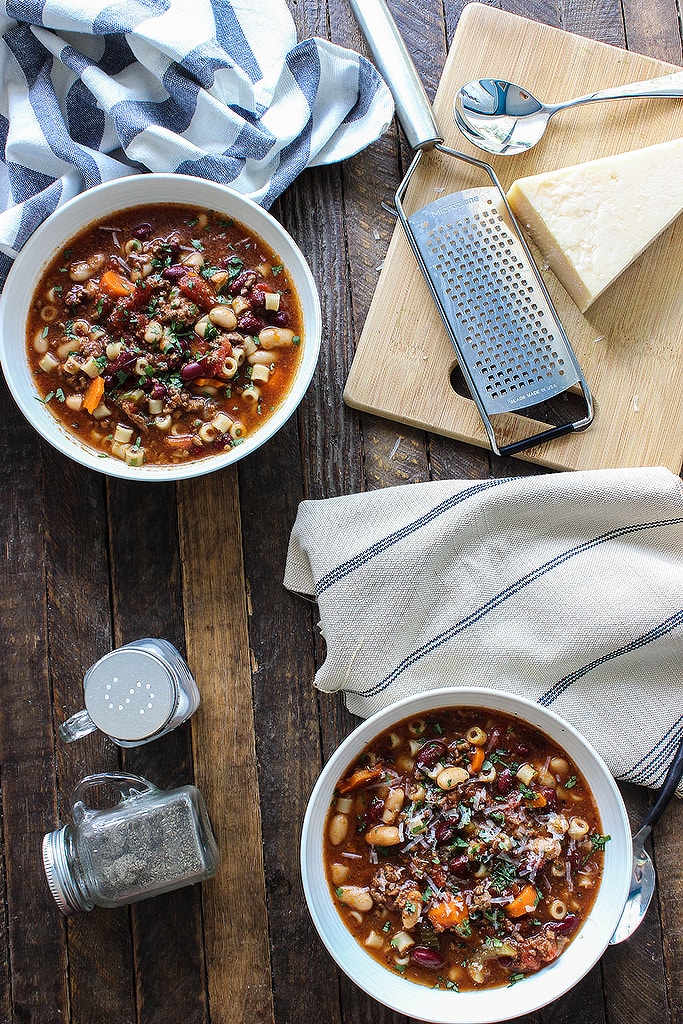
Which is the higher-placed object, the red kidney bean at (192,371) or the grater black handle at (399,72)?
the grater black handle at (399,72)

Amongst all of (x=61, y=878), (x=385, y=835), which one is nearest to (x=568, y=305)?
(x=385, y=835)

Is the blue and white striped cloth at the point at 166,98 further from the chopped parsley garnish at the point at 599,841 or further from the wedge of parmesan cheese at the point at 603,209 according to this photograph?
the chopped parsley garnish at the point at 599,841

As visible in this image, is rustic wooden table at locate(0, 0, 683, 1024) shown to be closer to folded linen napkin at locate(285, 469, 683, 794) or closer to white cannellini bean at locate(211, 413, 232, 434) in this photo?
folded linen napkin at locate(285, 469, 683, 794)

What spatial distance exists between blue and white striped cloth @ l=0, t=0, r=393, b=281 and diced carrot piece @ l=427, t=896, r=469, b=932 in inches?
80.5

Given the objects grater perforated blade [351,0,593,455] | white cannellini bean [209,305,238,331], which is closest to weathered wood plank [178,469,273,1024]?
white cannellini bean [209,305,238,331]

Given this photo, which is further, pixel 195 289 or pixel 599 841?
pixel 195 289

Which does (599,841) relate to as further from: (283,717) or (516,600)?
(283,717)

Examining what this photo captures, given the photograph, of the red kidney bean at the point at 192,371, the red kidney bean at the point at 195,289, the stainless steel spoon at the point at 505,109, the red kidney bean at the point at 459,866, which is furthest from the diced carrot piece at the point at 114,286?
the red kidney bean at the point at 459,866

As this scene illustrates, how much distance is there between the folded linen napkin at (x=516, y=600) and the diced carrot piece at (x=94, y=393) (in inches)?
26.8

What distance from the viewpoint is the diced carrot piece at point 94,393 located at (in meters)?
2.26

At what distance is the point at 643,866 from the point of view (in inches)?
97.8

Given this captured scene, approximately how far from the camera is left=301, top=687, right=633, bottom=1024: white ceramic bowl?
2.12 metres

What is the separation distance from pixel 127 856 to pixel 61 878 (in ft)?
0.62

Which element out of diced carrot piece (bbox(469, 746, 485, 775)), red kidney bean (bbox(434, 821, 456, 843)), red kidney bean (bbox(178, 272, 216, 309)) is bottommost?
red kidney bean (bbox(434, 821, 456, 843))
